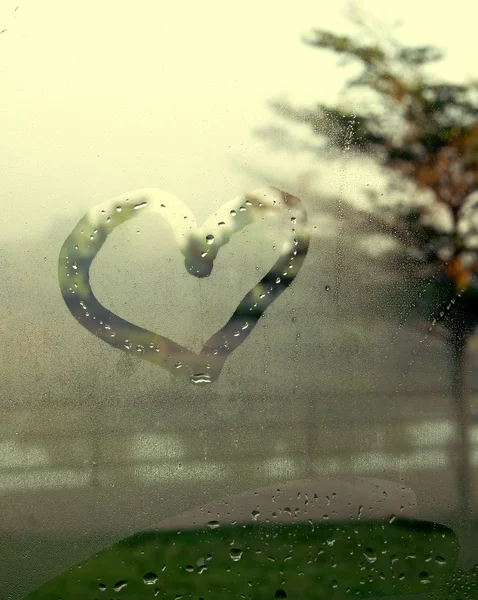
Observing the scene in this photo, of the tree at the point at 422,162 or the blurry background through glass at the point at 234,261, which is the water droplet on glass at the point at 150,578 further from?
the tree at the point at 422,162

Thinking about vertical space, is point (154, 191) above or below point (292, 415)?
above

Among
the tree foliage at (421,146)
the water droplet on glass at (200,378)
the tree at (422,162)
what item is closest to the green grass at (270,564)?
the tree at (422,162)

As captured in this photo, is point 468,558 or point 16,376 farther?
point 468,558

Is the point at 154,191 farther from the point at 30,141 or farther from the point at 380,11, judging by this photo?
the point at 380,11

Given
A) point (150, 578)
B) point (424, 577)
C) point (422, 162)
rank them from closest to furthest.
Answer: point (150, 578) → point (424, 577) → point (422, 162)

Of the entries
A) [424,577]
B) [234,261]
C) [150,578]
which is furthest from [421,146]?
[150,578]

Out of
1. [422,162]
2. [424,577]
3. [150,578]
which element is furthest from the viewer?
[422,162]

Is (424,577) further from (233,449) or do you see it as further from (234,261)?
(234,261)

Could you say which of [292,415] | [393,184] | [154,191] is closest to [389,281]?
[393,184]
